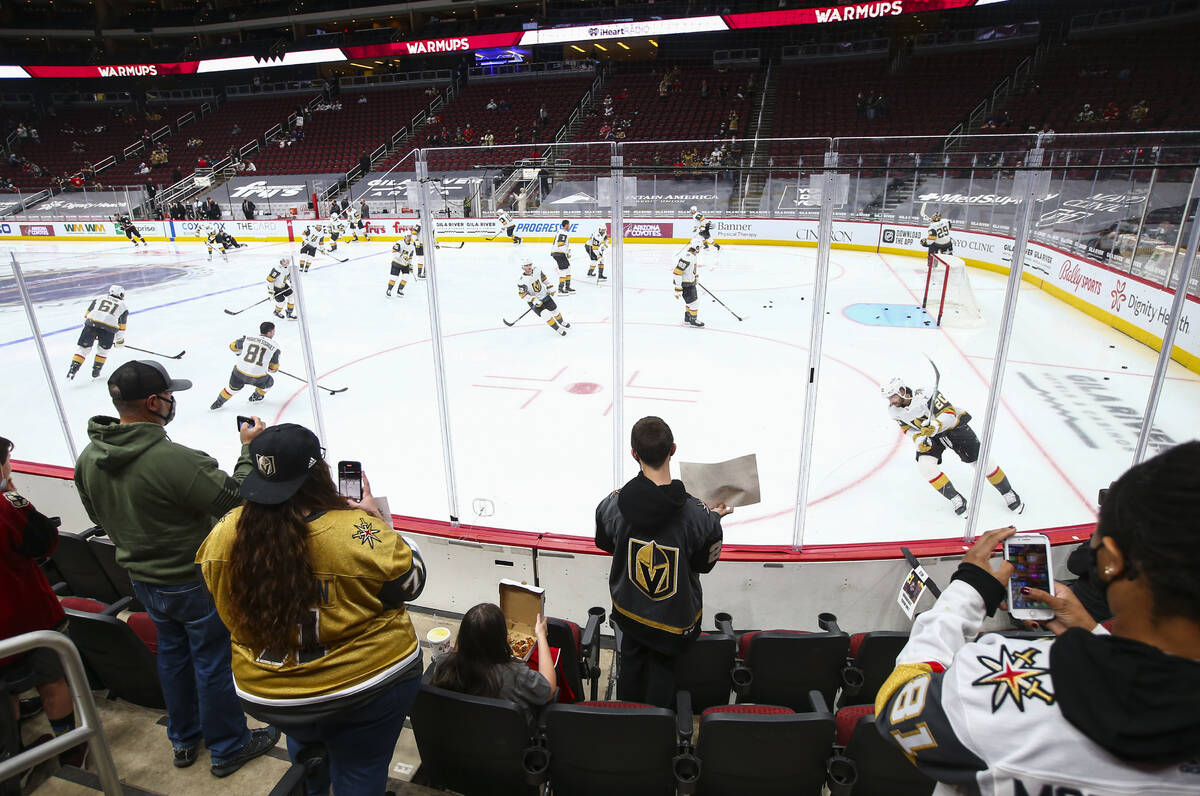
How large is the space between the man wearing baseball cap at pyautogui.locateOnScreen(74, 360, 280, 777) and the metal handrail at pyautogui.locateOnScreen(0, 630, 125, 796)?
0.71 meters

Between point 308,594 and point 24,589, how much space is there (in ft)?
4.58

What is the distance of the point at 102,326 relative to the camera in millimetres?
6887

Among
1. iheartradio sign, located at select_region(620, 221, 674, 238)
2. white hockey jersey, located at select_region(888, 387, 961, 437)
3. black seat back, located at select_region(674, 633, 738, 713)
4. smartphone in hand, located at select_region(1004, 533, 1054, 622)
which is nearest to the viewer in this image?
smartphone in hand, located at select_region(1004, 533, 1054, 622)

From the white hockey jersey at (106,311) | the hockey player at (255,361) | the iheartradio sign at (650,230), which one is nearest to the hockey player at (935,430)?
the hockey player at (255,361)

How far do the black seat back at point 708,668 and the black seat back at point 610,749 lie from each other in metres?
0.53

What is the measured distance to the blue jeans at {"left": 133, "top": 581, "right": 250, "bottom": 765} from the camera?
225 centimetres

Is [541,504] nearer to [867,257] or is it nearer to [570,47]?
[867,257]

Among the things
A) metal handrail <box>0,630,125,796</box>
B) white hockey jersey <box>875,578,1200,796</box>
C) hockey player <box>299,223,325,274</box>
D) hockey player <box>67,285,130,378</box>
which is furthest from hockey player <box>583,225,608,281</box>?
white hockey jersey <box>875,578,1200,796</box>

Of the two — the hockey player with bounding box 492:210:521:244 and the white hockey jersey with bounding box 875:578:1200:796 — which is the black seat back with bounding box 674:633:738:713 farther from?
the hockey player with bounding box 492:210:521:244

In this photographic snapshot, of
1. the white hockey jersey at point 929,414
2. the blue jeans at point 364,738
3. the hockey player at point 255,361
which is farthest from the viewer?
the hockey player at point 255,361

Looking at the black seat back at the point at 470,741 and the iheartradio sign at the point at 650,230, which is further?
the iheartradio sign at the point at 650,230

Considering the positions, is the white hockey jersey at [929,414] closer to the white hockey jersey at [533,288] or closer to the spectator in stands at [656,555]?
the spectator in stands at [656,555]

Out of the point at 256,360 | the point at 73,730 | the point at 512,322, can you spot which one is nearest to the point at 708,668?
the point at 73,730

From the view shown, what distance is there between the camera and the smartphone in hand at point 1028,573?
2.01 meters
